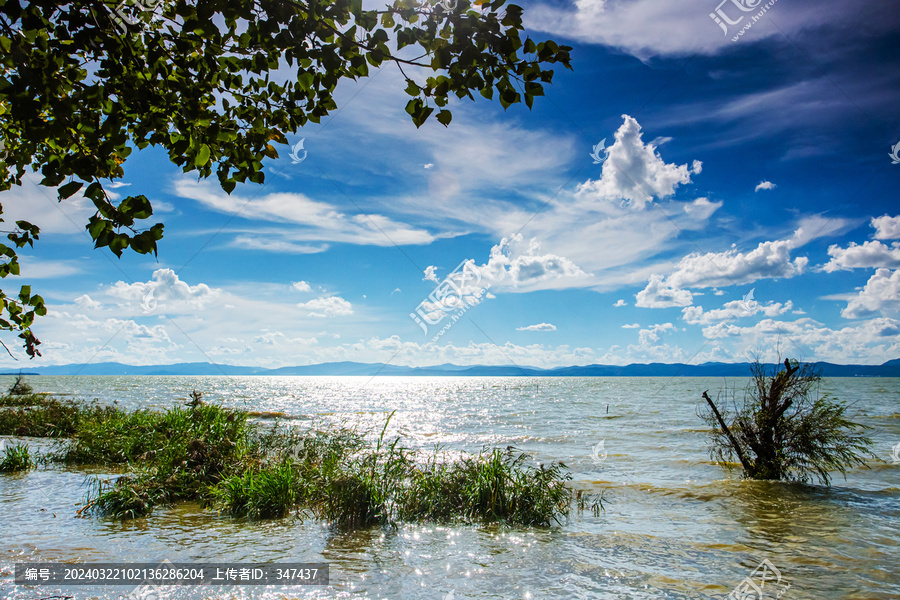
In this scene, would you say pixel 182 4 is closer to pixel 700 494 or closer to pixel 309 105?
pixel 309 105

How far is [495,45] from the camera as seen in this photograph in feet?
9.09

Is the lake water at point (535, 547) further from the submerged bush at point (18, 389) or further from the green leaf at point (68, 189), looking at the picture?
the submerged bush at point (18, 389)

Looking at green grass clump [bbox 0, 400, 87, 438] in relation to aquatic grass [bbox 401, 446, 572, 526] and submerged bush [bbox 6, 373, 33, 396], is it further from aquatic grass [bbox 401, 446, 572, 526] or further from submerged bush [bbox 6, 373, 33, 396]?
aquatic grass [bbox 401, 446, 572, 526]

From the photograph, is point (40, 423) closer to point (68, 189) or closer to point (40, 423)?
point (40, 423)

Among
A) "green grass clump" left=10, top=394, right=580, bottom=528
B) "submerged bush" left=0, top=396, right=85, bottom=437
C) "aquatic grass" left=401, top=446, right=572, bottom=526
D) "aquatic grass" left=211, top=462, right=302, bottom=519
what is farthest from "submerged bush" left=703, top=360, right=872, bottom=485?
"submerged bush" left=0, top=396, right=85, bottom=437

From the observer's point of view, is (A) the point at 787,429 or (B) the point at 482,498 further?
(A) the point at 787,429

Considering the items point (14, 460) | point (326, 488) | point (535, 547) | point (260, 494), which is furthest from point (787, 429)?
point (14, 460)

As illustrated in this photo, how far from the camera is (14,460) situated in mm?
13570

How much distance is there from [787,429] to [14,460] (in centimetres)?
2351

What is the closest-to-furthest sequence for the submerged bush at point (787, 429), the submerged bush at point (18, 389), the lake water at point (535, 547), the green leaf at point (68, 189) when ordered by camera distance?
the green leaf at point (68, 189) < the lake water at point (535, 547) < the submerged bush at point (787, 429) < the submerged bush at point (18, 389)

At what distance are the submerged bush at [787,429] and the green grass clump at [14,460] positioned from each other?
20467mm

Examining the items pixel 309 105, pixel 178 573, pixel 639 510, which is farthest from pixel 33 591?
pixel 639 510

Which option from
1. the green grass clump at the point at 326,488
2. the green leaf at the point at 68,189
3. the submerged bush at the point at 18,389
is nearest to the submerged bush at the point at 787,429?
the green grass clump at the point at 326,488

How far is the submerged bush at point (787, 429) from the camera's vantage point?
14.0 metres
